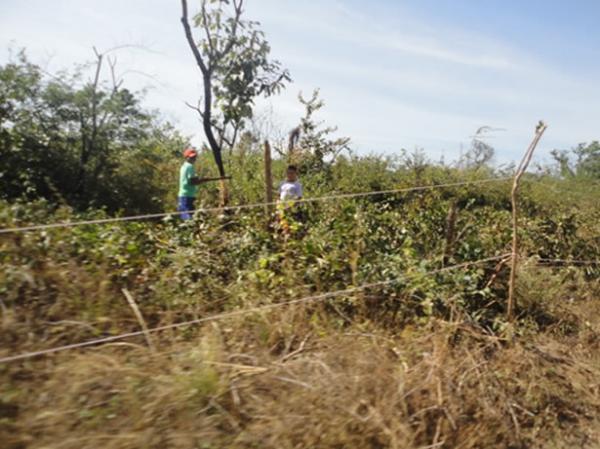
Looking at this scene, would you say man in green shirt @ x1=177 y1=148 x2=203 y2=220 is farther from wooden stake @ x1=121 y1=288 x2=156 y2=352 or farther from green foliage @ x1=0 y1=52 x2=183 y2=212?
wooden stake @ x1=121 y1=288 x2=156 y2=352

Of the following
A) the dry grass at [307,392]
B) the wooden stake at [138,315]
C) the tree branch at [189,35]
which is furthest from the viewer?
the tree branch at [189,35]

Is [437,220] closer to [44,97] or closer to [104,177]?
[104,177]

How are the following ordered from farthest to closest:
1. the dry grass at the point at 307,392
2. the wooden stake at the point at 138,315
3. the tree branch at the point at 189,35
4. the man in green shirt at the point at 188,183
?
the tree branch at the point at 189,35 → the man in green shirt at the point at 188,183 → the wooden stake at the point at 138,315 → the dry grass at the point at 307,392

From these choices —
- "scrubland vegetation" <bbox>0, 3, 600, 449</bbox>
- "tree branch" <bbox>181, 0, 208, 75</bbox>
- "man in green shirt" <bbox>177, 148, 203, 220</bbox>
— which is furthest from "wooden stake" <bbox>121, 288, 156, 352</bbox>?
"tree branch" <bbox>181, 0, 208, 75</bbox>

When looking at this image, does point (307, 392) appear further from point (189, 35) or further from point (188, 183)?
point (189, 35)

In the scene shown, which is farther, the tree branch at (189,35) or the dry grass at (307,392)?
the tree branch at (189,35)

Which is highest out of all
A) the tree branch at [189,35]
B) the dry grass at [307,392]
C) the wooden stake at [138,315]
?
the tree branch at [189,35]

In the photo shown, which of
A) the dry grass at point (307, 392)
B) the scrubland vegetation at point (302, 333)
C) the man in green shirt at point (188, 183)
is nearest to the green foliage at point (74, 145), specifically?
the man in green shirt at point (188, 183)

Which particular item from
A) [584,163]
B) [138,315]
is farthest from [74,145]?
[584,163]

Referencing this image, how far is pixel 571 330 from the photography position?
12.0 feet

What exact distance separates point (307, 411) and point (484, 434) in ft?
3.15

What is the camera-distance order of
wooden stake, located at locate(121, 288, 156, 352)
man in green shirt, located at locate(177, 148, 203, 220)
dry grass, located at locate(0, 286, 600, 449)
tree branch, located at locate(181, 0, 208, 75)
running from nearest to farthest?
1. dry grass, located at locate(0, 286, 600, 449)
2. wooden stake, located at locate(121, 288, 156, 352)
3. man in green shirt, located at locate(177, 148, 203, 220)
4. tree branch, located at locate(181, 0, 208, 75)

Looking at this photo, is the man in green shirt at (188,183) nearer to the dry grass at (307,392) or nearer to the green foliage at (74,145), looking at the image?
the green foliage at (74,145)

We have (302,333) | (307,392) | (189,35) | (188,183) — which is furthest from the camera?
(189,35)
